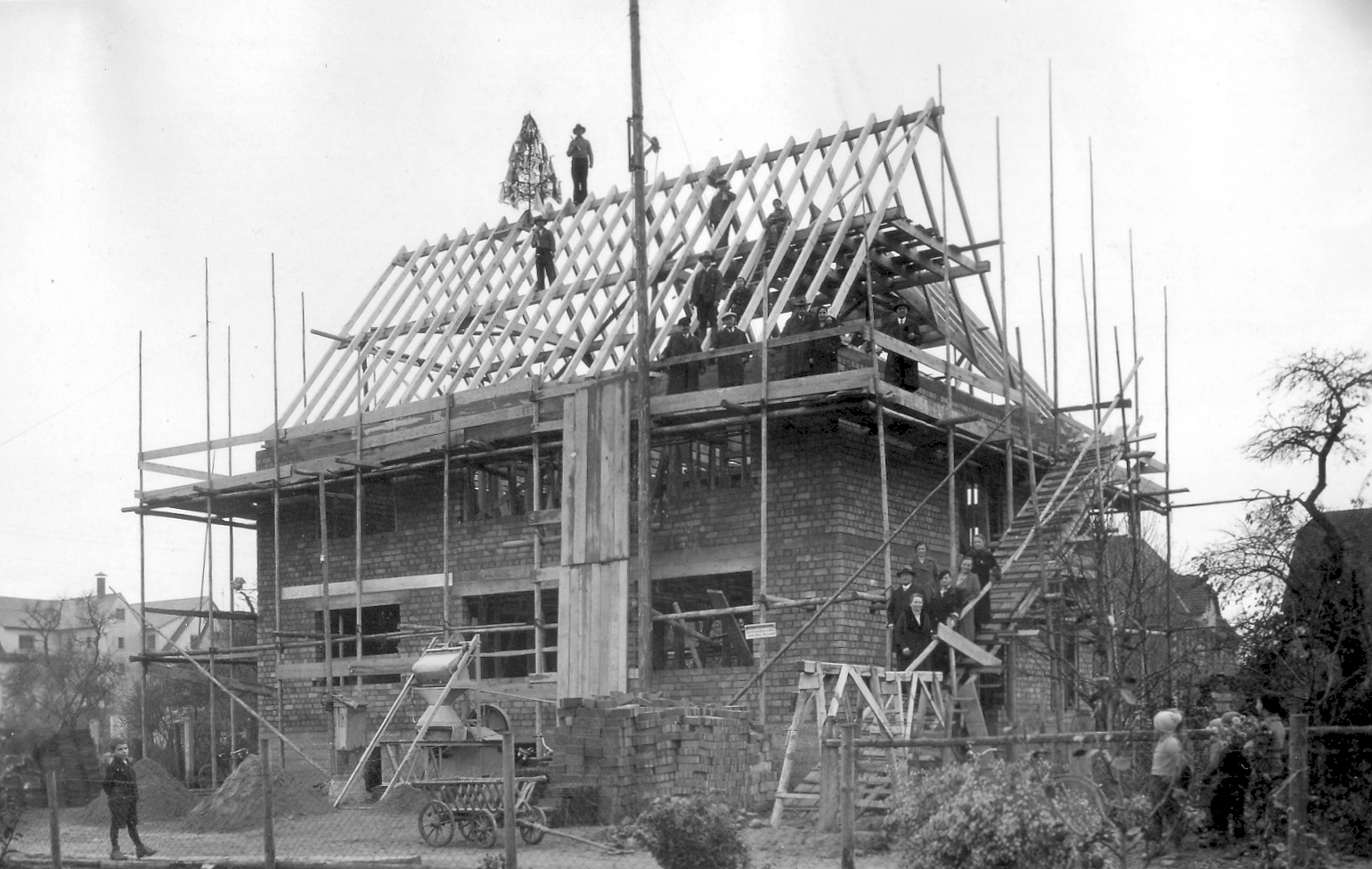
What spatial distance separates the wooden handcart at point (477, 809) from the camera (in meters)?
13.8

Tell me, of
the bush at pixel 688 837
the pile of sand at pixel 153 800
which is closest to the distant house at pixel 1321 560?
the bush at pixel 688 837

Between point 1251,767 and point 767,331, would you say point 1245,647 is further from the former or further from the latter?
point 767,331

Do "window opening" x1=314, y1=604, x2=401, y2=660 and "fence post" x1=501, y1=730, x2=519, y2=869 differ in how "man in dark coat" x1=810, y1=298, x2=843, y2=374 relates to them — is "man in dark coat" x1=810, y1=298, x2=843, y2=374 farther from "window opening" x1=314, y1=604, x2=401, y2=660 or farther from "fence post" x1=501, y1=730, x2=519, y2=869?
"fence post" x1=501, y1=730, x2=519, y2=869

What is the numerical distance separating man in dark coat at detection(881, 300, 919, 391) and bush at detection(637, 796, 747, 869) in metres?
8.98

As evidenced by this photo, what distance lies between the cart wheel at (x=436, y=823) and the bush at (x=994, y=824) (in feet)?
20.2

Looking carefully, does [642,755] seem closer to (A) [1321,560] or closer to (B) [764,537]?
(B) [764,537]

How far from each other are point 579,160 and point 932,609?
1030cm

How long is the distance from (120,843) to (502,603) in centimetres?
621

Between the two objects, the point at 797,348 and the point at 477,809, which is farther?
the point at 797,348

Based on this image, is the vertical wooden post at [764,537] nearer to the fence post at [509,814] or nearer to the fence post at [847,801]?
the fence post at [509,814]

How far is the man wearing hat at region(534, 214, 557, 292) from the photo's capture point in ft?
73.3

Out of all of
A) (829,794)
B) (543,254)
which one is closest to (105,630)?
(543,254)

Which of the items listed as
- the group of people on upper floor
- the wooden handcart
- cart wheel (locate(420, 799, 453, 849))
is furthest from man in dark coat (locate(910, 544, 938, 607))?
cart wheel (locate(420, 799, 453, 849))

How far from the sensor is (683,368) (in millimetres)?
18969
